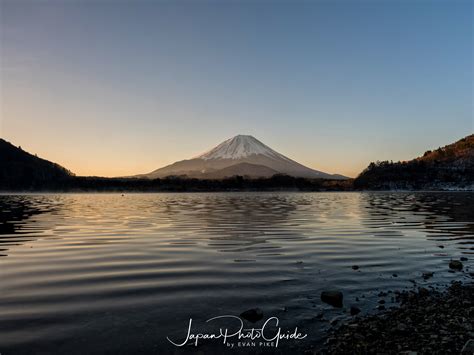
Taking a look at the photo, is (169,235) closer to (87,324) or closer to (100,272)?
(100,272)

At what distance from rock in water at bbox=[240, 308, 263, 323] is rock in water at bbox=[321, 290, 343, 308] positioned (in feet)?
9.25

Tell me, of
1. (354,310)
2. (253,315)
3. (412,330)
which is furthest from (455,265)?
(253,315)

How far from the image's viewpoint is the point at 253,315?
1188cm

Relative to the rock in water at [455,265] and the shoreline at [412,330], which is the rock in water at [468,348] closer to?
the shoreline at [412,330]

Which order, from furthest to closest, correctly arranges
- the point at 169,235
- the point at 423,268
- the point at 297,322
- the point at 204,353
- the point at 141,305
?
the point at 169,235 → the point at 423,268 → the point at 141,305 → the point at 297,322 → the point at 204,353

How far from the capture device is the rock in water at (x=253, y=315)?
11812mm

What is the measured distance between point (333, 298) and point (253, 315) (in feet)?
10.9

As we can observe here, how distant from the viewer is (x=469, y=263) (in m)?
20.3

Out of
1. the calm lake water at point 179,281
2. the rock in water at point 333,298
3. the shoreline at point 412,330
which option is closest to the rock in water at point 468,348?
the shoreline at point 412,330

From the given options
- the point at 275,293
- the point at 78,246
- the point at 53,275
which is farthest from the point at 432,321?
the point at 78,246

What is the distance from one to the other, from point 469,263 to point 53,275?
71.4ft

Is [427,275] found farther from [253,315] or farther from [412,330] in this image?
[253,315]

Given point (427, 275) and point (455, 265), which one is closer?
point (427, 275)

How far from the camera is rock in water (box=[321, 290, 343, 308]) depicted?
1321 cm
